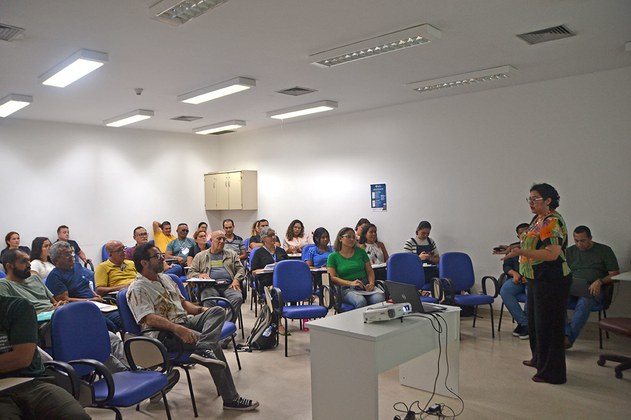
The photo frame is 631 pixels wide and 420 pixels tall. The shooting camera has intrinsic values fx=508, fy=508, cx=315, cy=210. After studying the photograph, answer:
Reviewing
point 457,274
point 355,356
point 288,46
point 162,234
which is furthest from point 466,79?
point 162,234

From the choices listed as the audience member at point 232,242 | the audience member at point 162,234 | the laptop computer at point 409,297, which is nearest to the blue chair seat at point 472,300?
the laptop computer at point 409,297

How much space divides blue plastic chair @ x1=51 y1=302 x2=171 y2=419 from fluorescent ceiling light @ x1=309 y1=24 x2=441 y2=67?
130 inches

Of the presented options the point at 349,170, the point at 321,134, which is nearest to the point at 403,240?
the point at 349,170

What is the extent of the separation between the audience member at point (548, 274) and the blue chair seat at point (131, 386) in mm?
2953

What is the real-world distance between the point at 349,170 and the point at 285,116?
146cm

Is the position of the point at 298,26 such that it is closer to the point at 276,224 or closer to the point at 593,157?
the point at 593,157

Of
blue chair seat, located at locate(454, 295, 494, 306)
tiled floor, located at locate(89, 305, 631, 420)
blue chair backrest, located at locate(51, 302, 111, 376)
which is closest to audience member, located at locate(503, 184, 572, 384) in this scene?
tiled floor, located at locate(89, 305, 631, 420)

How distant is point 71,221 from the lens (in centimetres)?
915

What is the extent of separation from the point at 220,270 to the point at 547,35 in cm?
436

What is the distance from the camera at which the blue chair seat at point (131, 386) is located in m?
3.02

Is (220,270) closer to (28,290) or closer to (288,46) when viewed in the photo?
(28,290)

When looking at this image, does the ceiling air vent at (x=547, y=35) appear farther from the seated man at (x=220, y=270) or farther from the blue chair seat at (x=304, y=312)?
the seated man at (x=220, y=270)

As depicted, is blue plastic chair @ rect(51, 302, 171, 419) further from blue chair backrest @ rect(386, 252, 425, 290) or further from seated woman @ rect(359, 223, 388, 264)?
seated woman @ rect(359, 223, 388, 264)

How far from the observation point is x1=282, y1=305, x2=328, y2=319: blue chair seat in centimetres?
528
